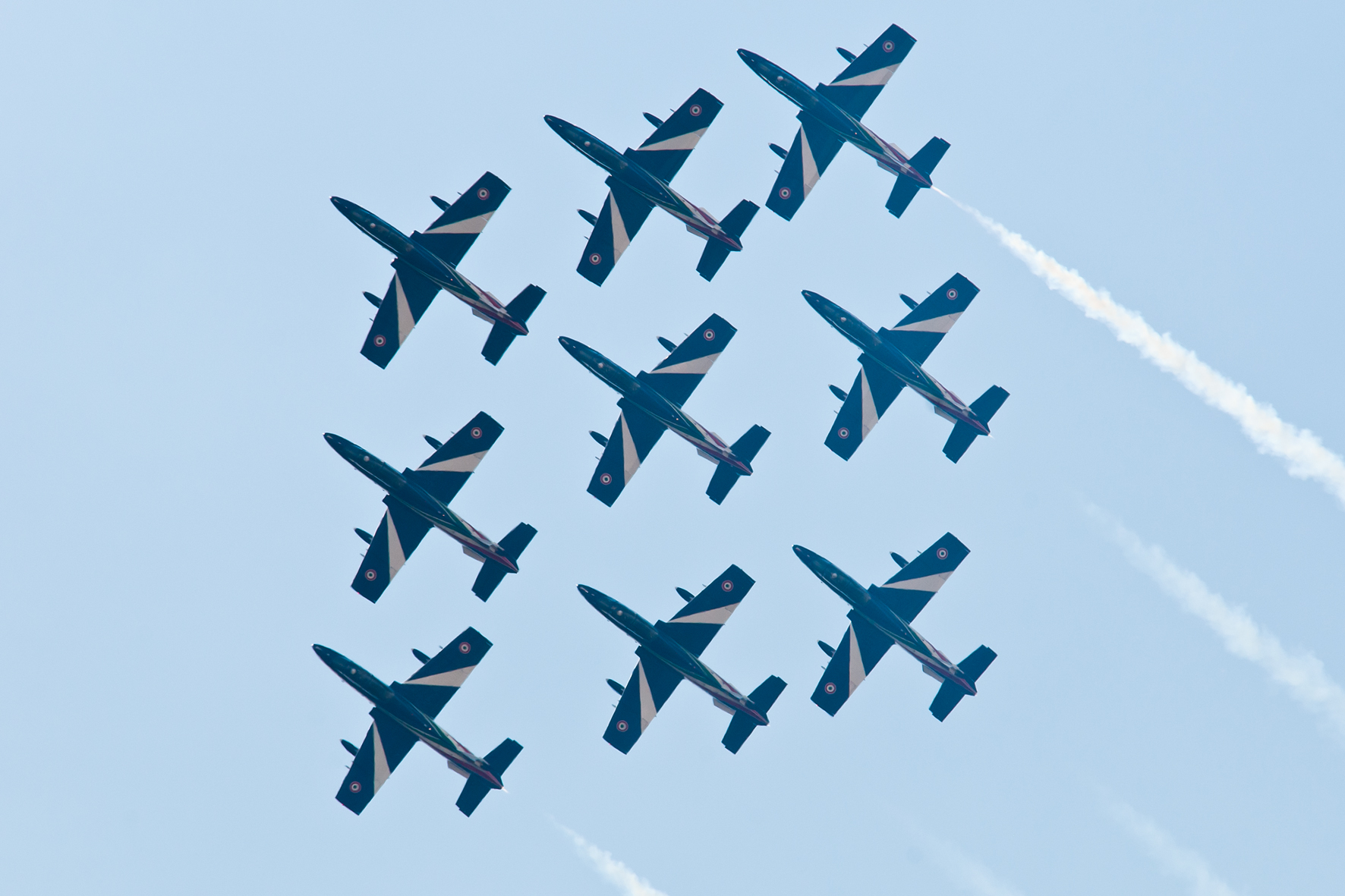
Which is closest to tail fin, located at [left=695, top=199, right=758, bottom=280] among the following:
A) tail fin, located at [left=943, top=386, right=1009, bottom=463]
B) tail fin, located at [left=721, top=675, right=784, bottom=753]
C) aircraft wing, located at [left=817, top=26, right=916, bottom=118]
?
aircraft wing, located at [left=817, top=26, right=916, bottom=118]

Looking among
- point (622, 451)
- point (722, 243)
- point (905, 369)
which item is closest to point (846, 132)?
point (722, 243)

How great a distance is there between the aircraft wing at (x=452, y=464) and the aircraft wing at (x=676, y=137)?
1573 cm

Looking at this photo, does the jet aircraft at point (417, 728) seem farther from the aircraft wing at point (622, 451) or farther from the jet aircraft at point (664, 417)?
the jet aircraft at point (664, 417)

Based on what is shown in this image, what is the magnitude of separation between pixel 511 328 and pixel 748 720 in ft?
75.1

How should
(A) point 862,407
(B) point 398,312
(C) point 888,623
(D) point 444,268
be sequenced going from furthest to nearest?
(A) point 862,407 < (C) point 888,623 < (B) point 398,312 < (D) point 444,268

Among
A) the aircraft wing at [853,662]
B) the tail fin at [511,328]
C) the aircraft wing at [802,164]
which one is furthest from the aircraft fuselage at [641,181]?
the aircraft wing at [853,662]

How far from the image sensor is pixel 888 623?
66875mm

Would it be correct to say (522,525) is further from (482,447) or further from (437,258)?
(437,258)

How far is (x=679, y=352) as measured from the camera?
216 feet

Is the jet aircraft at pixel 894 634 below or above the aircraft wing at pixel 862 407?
below

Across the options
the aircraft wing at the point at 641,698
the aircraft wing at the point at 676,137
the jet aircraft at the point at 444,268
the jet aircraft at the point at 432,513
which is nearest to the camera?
the jet aircraft at the point at 444,268

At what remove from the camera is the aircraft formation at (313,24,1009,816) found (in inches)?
2506

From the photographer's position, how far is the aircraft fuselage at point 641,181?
2532 inches

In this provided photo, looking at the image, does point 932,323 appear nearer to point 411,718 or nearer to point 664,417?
point 664,417
